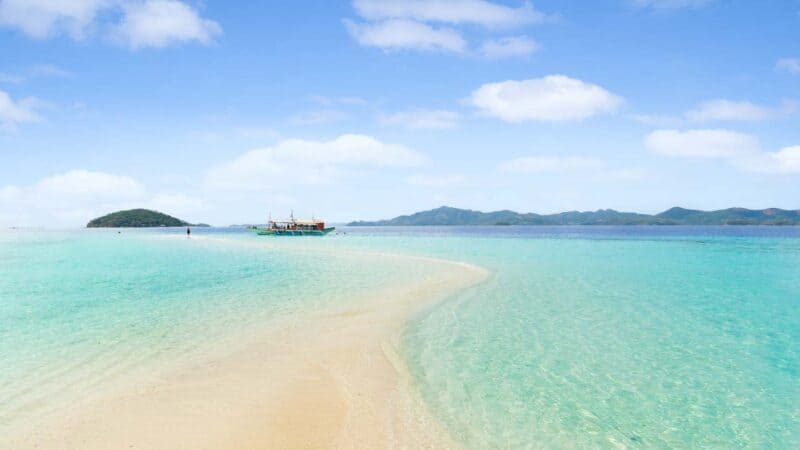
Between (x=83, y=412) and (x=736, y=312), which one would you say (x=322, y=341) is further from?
(x=736, y=312)

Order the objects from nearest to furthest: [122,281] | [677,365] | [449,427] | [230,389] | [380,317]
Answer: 1. [449,427]
2. [230,389]
3. [677,365]
4. [380,317]
5. [122,281]

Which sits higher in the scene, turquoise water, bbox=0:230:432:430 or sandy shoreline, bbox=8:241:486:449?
turquoise water, bbox=0:230:432:430

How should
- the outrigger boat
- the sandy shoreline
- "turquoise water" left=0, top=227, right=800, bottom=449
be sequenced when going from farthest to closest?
the outrigger boat, "turquoise water" left=0, top=227, right=800, bottom=449, the sandy shoreline

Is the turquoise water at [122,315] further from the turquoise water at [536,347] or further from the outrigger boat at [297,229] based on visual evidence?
the outrigger boat at [297,229]

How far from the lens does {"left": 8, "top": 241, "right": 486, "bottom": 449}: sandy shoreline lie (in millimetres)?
7172

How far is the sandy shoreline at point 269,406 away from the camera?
23.5 feet

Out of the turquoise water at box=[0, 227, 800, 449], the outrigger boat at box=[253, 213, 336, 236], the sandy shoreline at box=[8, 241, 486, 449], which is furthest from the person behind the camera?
the outrigger boat at box=[253, 213, 336, 236]

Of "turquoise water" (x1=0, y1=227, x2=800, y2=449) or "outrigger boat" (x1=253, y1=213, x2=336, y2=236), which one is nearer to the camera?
"turquoise water" (x1=0, y1=227, x2=800, y2=449)

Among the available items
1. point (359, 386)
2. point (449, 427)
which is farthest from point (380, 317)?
point (449, 427)

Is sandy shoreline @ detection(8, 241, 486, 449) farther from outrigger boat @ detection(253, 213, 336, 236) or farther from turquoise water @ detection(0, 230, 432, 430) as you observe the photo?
outrigger boat @ detection(253, 213, 336, 236)

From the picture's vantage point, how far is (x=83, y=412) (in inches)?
320

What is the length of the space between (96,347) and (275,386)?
6528 mm

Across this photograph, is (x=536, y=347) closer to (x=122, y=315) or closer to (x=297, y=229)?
(x=122, y=315)

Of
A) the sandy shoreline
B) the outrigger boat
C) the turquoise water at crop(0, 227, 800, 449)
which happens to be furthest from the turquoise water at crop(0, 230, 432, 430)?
the outrigger boat
